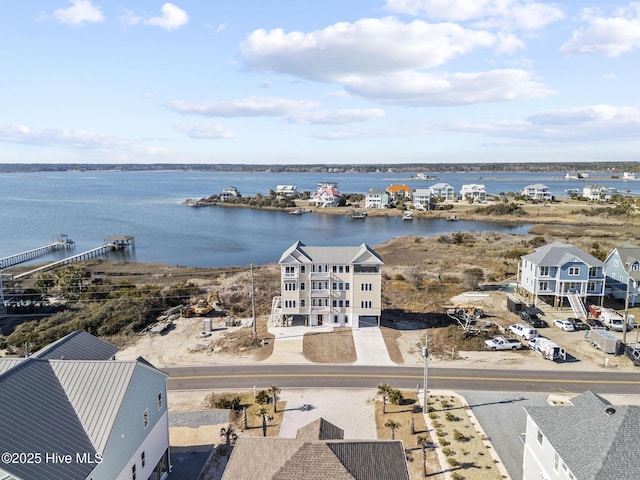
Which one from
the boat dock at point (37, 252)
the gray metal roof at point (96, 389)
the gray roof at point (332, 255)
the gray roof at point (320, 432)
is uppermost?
the gray roof at point (332, 255)

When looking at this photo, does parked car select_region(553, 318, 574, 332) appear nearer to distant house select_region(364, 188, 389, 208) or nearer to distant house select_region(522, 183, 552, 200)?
distant house select_region(364, 188, 389, 208)

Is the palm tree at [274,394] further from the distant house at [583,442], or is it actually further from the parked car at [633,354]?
the parked car at [633,354]

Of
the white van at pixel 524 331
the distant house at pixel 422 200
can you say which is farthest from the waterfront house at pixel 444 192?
the white van at pixel 524 331

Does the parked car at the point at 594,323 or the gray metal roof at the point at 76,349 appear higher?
the gray metal roof at the point at 76,349

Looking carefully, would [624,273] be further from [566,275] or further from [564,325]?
[564,325]

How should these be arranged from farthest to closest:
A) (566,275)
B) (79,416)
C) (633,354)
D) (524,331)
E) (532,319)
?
(566,275) → (532,319) → (524,331) → (633,354) → (79,416)

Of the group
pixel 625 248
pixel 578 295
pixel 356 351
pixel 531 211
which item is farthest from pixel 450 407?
pixel 531 211

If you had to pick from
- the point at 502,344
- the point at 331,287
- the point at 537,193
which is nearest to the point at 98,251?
the point at 331,287

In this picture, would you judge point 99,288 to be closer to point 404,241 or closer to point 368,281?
point 368,281
